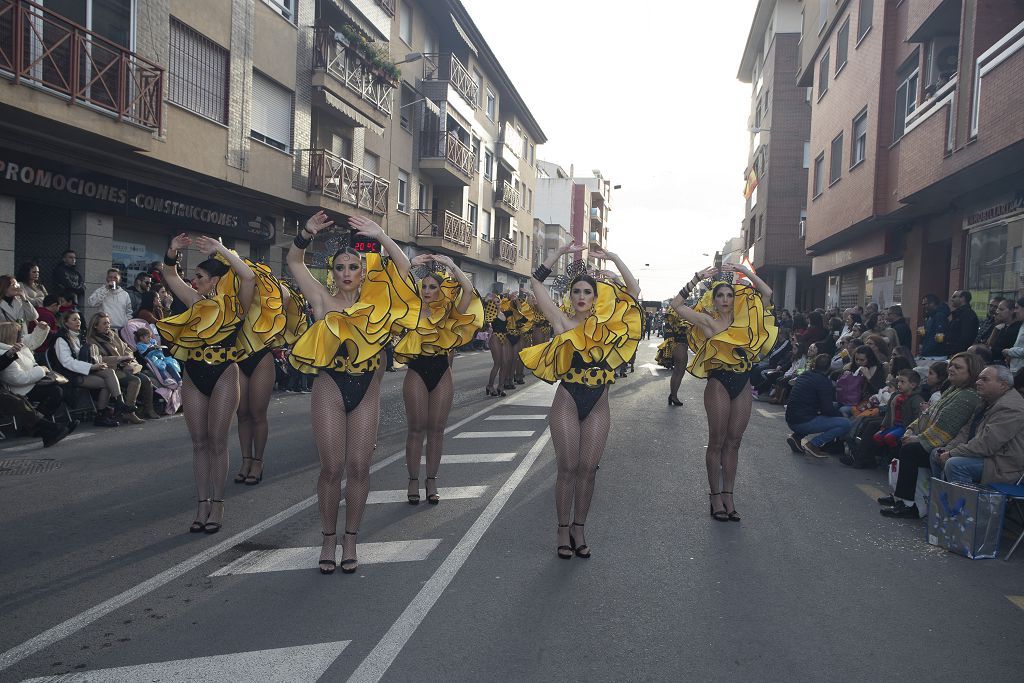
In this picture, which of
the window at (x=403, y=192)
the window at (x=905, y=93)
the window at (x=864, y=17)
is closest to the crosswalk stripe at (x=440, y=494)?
the window at (x=905, y=93)

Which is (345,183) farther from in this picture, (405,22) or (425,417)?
(425,417)

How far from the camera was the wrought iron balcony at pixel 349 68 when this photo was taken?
2094 centimetres

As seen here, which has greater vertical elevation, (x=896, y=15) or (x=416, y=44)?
(x=416, y=44)

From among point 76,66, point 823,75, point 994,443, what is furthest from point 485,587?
point 823,75

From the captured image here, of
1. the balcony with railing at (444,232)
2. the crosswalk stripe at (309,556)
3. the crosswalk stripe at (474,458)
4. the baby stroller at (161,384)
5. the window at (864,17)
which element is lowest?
the crosswalk stripe at (309,556)

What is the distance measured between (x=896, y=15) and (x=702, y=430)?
12.5 meters

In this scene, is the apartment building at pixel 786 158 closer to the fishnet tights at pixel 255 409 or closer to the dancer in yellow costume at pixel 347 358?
the fishnet tights at pixel 255 409

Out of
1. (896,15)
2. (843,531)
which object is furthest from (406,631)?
(896,15)

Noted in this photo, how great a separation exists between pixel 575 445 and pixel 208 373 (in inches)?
107

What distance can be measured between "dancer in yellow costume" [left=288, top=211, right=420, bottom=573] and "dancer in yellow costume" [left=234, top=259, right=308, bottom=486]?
1384mm

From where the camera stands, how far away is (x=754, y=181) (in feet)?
141

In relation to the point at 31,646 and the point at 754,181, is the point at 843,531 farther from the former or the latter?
the point at 754,181

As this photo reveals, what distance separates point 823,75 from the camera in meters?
25.2

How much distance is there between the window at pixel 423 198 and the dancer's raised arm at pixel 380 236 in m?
26.5
